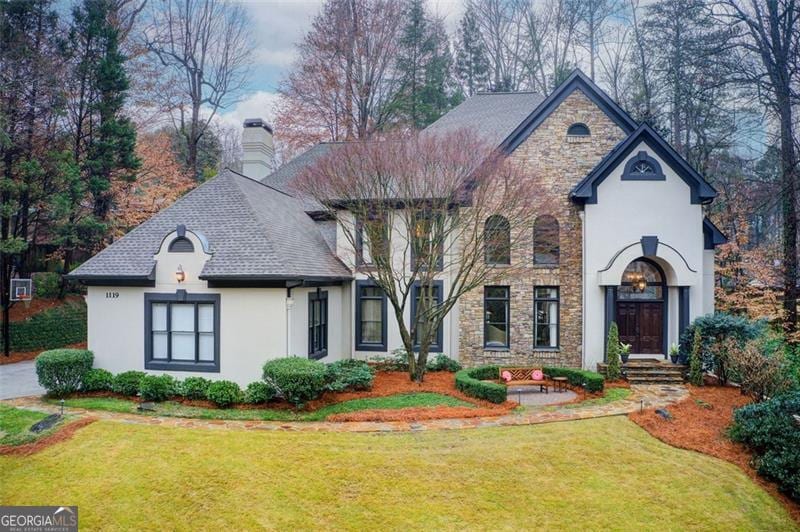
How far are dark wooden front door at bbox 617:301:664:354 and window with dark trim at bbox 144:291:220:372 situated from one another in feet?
41.7

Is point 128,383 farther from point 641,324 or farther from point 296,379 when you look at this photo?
point 641,324

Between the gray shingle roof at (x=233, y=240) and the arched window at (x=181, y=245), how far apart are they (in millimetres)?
545

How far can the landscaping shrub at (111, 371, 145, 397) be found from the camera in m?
11.3

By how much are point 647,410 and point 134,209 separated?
23.4 meters

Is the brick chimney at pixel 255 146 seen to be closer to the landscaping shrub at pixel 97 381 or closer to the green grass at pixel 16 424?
the landscaping shrub at pixel 97 381

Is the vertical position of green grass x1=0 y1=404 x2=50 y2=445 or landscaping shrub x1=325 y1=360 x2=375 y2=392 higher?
landscaping shrub x1=325 y1=360 x2=375 y2=392

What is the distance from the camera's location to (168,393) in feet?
36.1

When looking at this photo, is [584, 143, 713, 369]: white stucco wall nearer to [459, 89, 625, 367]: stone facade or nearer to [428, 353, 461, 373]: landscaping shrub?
[459, 89, 625, 367]: stone facade

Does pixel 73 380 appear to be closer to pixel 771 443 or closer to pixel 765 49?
pixel 771 443

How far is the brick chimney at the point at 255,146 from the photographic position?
61.1 ft

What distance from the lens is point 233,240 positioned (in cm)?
1210

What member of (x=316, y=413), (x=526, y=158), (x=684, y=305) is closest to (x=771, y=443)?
(x=684, y=305)

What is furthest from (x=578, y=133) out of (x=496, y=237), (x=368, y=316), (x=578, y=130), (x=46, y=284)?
(x=46, y=284)

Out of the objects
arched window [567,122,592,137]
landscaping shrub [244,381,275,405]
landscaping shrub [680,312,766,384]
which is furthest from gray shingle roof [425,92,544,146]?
landscaping shrub [244,381,275,405]
